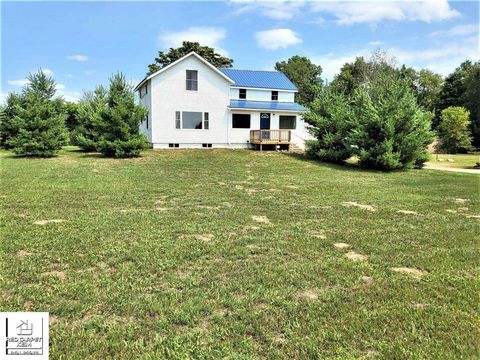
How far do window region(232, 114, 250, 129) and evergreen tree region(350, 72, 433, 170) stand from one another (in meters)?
9.30

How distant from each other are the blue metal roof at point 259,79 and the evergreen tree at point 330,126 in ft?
22.6

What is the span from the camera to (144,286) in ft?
12.1

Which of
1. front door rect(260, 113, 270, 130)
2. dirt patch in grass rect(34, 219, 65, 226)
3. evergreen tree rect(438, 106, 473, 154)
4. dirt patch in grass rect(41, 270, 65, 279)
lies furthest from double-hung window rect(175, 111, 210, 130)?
evergreen tree rect(438, 106, 473, 154)

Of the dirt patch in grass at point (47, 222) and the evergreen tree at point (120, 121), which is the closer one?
the dirt patch in grass at point (47, 222)

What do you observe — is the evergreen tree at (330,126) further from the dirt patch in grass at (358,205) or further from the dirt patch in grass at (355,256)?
the dirt patch in grass at (355,256)

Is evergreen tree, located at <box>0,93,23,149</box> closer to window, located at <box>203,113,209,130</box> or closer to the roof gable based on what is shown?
the roof gable

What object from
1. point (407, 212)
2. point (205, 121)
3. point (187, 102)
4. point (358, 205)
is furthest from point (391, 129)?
point (187, 102)

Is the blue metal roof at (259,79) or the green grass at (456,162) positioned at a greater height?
the blue metal roof at (259,79)

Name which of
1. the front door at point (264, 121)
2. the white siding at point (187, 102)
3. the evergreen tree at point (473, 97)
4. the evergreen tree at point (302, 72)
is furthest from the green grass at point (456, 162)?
the evergreen tree at point (302, 72)

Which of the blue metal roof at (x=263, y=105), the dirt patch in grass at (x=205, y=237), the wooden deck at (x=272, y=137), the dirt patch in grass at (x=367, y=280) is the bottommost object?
the dirt patch in grass at (x=367, y=280)

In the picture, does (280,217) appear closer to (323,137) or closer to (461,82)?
(323,137)

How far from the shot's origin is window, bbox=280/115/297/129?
27250 mm

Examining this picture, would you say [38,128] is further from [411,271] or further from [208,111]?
[411,271]

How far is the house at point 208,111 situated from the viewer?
24.0m
